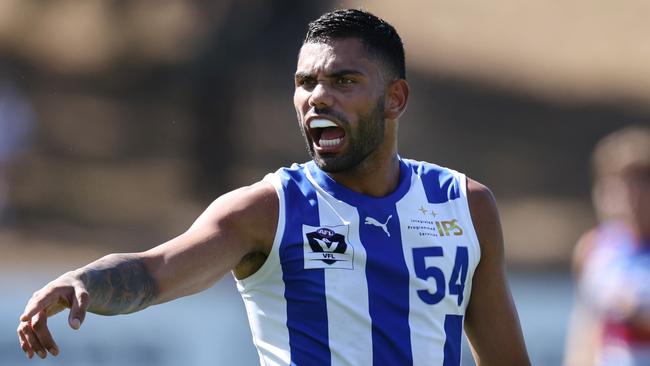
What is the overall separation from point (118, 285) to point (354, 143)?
104cm

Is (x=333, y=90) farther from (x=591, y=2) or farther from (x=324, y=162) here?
(x=591, y=2)

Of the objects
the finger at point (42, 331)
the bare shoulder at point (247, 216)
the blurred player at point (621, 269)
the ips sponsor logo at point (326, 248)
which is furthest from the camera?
the blurred player at point (621, 269)

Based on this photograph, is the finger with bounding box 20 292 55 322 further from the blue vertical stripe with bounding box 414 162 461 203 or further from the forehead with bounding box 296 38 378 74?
the blue vertical stripe with bounding box 414 162 461 203

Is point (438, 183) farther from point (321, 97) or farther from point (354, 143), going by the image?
point (321, 97)

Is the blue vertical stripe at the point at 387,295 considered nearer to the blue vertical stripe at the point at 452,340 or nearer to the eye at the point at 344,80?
the blue vertical stripe at the point at 452,340

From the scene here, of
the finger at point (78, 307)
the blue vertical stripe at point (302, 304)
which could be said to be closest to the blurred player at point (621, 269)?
the blue vertical stripe at point (302, 304)

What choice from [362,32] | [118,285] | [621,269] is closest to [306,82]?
[362,32]

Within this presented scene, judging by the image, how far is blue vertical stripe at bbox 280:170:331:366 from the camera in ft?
14.6

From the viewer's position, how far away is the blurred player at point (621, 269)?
23.2ft

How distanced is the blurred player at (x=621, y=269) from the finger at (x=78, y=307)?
155 inches

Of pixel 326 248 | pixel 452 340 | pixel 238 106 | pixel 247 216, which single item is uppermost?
pixel 238 106

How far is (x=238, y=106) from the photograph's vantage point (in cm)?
1806

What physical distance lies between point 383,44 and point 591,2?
20114 mm

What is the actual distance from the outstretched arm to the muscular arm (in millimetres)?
→ 812
